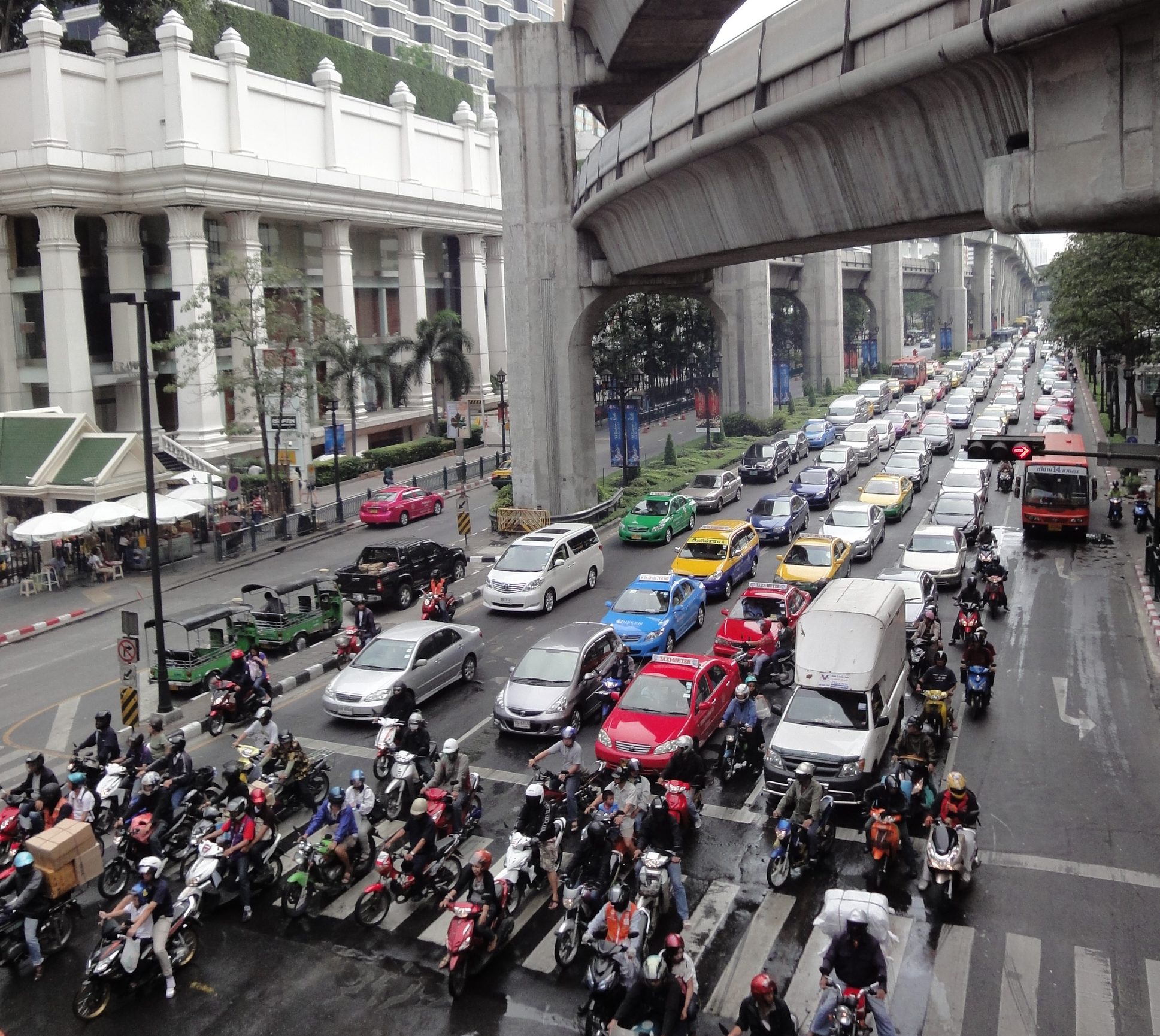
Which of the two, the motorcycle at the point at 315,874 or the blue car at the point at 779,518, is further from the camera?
the blue car at the point at 779,518

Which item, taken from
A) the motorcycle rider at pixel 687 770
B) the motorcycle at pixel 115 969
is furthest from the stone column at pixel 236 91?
the motorcycle at pixel 115 969

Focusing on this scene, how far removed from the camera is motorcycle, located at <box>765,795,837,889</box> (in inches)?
519

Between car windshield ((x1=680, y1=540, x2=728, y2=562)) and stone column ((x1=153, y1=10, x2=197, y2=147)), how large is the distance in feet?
102

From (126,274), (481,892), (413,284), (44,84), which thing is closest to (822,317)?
(413,284)

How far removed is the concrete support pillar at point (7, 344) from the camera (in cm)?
4881

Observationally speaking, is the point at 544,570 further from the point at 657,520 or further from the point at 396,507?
the point at 396,507

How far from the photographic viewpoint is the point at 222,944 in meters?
12.5

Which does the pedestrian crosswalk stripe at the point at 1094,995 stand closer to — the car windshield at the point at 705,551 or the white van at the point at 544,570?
the car windshield at the point at 705,551

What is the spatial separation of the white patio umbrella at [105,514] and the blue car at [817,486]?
22.0m

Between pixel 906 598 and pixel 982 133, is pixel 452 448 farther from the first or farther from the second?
pixel 982 133

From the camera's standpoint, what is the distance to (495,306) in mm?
73688

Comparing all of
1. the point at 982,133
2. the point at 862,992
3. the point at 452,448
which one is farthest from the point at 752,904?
the point at 452,448

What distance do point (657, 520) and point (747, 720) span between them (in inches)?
717

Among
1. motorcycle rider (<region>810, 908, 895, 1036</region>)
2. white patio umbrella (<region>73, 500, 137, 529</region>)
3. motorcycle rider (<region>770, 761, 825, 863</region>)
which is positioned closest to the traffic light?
motorcycle rider (<region>770, 761, 825, 863</region>)
